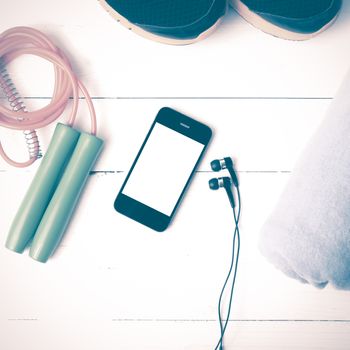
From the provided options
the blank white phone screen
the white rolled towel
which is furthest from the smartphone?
the white rolled towel

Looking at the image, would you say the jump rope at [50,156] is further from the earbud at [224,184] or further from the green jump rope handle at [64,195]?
the earbud at [224,184]

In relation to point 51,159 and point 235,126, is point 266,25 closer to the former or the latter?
point 235,126

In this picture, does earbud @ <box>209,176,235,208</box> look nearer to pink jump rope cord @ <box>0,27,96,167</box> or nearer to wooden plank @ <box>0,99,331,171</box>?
wooden plank @ <box>0,99,331,171</box>

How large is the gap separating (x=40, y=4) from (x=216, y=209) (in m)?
0.39

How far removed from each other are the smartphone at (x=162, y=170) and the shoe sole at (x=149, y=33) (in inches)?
3.8

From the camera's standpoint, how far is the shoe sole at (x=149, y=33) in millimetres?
503

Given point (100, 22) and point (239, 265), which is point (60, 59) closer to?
point (100, 22)

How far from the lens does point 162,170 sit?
0.56m

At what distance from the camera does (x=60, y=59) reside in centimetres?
50

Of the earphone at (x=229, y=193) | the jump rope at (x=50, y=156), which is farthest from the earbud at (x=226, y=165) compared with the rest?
the jump rope at (x=50, y=156)

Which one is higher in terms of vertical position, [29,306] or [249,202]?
[249,202]

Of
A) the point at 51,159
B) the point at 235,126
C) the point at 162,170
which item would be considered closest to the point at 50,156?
the point at 51,159

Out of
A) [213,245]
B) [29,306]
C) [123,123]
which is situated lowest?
[29,306]

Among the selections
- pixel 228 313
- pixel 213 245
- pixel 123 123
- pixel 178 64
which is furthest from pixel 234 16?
pixel 228 313
